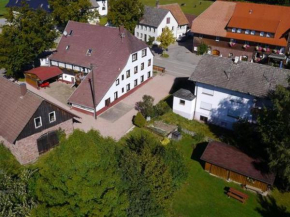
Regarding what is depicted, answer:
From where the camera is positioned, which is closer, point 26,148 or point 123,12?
point 26,148

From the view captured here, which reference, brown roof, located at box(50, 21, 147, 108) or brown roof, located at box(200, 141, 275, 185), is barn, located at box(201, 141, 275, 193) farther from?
brown roof, located at box(50, 21, 147, 108)

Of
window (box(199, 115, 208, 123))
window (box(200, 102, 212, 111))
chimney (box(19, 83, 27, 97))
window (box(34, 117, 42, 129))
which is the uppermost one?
chimney (box(19, 83, 27, 97))

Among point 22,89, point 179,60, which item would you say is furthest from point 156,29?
point 22,89

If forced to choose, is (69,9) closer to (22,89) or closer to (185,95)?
(22,89)

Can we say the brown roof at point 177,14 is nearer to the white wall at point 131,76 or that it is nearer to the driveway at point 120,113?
the white wall at point 131,76

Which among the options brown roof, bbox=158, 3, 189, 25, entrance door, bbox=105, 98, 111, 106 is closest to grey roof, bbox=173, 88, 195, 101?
entrance door, bbox=105, 98, 111, 106

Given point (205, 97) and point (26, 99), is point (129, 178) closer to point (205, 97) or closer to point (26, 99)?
point (26, 99)

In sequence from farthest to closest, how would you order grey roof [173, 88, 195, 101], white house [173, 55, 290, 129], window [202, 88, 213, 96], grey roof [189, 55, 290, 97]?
grey roof [173, 88, 195, 101] < window [202, 88, 213, 96] < white house [173, 55, 290, 129] < grey roof [189, 55, 290, 97]
